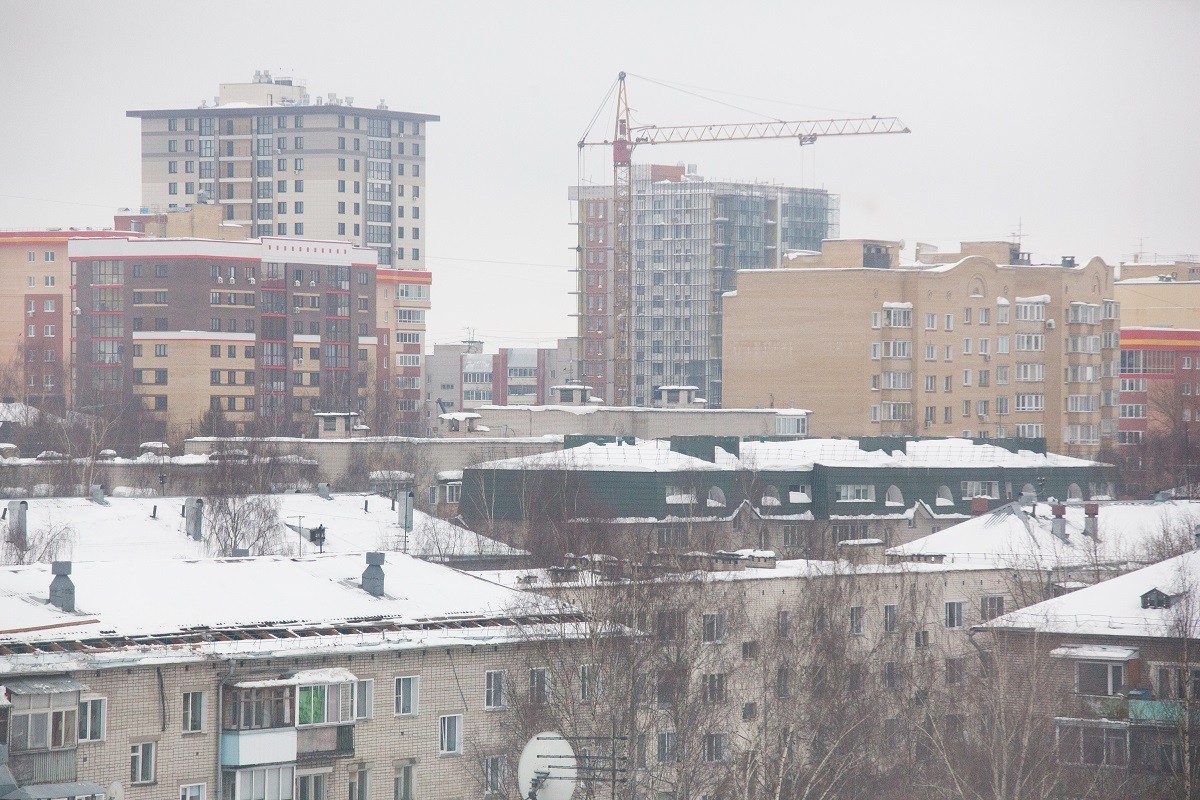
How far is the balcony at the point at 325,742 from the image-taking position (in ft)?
90.6

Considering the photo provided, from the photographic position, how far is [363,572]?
32.1 m

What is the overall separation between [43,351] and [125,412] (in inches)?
804

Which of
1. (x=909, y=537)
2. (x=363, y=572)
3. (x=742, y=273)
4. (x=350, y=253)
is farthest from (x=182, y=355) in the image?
(x=363, y=572)

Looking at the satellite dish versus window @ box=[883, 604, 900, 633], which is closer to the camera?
the satellite dish

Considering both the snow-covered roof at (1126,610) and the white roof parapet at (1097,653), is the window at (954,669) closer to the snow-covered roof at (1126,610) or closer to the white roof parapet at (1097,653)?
the snow-covered roof at (1126,610)

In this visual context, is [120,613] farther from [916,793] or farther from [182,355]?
[182,355]

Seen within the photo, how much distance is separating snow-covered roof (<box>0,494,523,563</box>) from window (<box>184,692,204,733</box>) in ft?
62.8

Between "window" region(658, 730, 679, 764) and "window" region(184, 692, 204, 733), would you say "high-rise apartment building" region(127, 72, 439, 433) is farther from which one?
"window" region(184, 692, 204, 733)

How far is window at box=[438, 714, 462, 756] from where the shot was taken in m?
29.1

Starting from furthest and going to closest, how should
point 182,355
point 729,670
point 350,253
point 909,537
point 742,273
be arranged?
1. point 350,253
2. point 182,355
3. point 742,273
4. point 909,537
5. point 729,670

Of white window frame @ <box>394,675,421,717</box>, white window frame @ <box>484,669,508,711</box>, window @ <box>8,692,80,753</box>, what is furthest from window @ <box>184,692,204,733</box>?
white window frame @ <box>484,669,508,711</box>

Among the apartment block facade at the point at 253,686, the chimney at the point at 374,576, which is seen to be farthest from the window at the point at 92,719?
the chimney at the point at 374,576

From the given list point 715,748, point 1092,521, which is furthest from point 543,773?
point 1092,521

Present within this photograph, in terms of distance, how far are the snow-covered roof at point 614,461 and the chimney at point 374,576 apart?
2621 cm
